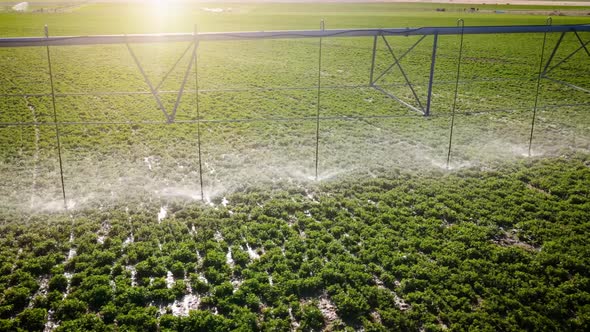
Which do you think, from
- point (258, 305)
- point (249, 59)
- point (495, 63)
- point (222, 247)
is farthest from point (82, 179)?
point (495, 63)

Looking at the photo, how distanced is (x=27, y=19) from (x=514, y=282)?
182 ft

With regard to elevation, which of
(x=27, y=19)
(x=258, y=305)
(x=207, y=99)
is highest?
(x=27, y=19)

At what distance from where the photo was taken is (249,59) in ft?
99.0

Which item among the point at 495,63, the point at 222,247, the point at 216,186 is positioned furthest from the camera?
the point at 495,63

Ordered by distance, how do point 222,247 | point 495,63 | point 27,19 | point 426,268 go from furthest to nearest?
point 27,19, point 495,63, point 222,247, point 426,268

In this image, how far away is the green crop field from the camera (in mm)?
7688

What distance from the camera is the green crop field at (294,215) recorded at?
7.69 metres

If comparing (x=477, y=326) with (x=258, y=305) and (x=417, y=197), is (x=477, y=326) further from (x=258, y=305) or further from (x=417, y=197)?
(x=417, y=197)

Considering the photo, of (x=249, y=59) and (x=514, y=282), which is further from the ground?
(x=249, y=59)

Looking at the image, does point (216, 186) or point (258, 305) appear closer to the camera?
point (258, 305)

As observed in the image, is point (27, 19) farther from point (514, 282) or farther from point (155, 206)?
point (514, 282)

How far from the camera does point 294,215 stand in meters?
10.9

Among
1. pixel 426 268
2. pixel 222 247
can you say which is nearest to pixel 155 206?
pixel 222 247

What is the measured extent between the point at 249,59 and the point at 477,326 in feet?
83.2
